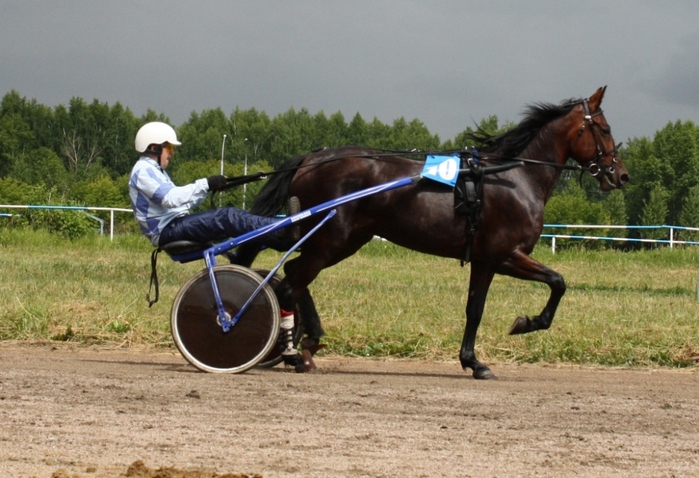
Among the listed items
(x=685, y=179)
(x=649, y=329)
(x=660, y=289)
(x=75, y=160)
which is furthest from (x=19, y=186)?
(x=649, y=329)

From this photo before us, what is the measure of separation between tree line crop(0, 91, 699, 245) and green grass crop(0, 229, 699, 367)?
61.2m

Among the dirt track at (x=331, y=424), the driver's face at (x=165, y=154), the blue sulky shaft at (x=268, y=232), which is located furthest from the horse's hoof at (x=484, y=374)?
the driver's face at (x=165, y=154)

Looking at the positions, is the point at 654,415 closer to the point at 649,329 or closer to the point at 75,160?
the point at 649,329

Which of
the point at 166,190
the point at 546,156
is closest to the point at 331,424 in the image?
the point at 166,190

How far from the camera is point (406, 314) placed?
11141 millimetres

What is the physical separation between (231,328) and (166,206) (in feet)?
3.24

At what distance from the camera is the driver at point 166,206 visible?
7.79 m

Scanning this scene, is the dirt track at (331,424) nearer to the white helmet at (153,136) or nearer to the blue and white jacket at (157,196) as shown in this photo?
the blue and white jacket at (157,196)

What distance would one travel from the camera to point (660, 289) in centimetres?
1672

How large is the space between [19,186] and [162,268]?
5388 cm

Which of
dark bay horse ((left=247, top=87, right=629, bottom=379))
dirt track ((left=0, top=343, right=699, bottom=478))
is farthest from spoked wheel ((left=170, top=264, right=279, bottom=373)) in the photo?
dark bay horse ((left=247, top=87, right=629, bottom=379))

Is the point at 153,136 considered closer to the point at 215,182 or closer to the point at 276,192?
the point at 215,182

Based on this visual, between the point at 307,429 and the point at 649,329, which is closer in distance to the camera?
the point at 307,429

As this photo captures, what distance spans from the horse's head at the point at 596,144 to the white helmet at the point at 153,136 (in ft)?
10.6
